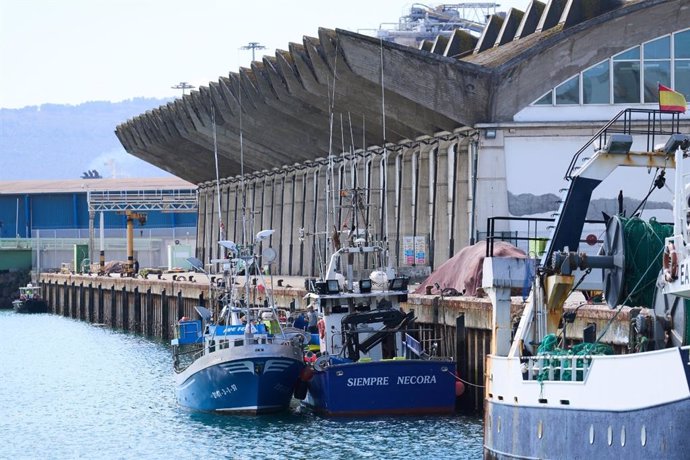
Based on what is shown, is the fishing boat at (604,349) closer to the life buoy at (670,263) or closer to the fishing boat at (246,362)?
the life buoy at (670,263)

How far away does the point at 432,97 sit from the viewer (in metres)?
57.4

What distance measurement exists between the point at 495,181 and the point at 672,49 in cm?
796

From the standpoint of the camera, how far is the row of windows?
57594mm

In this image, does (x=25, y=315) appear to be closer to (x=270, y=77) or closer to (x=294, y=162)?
(x=294, y=162)

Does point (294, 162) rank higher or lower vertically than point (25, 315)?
higher

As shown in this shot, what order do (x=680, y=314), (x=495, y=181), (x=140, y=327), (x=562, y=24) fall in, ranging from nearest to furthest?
(x=680, y=314), (x=495, y=181), (x=562, y=24), (x=140, y=327)

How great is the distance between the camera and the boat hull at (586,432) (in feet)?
69.9

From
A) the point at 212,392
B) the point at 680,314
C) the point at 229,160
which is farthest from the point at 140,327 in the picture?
the point at 680,314

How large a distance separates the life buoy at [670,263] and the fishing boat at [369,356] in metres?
15.2

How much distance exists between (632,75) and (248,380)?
23.5 meters

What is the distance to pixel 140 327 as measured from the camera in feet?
297

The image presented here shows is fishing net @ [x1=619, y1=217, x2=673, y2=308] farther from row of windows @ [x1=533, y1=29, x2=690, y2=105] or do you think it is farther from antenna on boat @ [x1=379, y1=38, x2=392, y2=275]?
row of windows @ [x1=533, y1=29, x2=690, y2=105]

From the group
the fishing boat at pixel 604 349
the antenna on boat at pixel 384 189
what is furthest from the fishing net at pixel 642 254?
the antenna on boat at pixel 384 189

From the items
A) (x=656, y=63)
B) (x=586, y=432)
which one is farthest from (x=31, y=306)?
(x=586, y=432)
